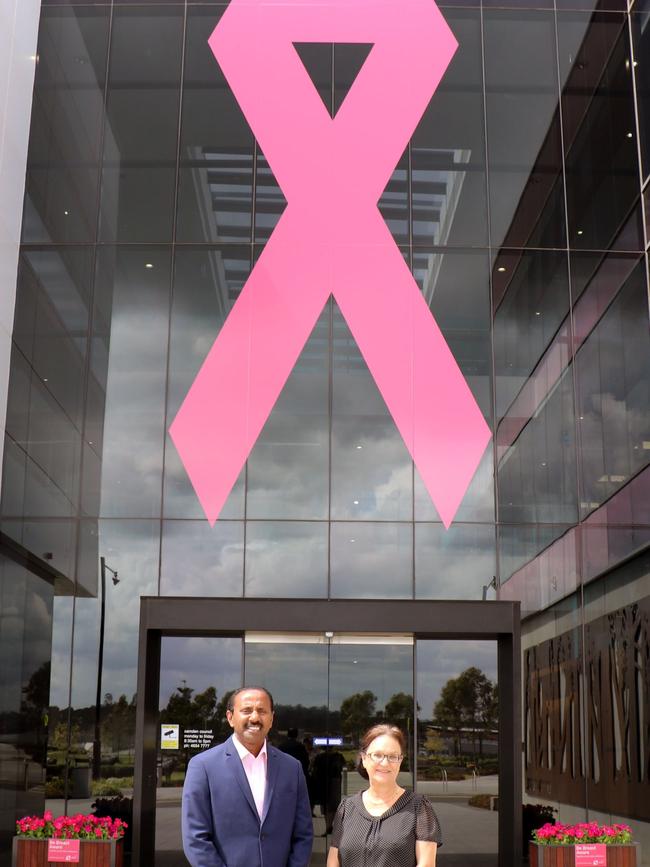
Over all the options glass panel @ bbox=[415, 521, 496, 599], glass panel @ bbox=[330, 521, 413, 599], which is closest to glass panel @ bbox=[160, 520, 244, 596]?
glass panel @ bbox=[330, 521, 413, 599]

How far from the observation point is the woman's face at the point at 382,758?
149 inches

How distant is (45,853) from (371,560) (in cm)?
436

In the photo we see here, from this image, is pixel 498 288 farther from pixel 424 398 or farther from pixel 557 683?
pixel 557 683

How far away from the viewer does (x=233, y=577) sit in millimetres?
11461

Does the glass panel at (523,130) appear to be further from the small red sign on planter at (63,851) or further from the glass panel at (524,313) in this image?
the small red sign on planter at (63,851)

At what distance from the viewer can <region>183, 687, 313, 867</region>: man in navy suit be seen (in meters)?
4.06

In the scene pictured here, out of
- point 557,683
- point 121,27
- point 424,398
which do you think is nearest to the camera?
point 557,683

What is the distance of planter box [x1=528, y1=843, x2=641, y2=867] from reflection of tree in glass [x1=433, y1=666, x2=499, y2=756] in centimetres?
128

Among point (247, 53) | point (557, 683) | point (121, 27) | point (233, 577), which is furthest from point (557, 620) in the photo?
point (121, 27)

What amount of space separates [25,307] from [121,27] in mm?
3787

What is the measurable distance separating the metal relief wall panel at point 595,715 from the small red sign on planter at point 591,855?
90cm

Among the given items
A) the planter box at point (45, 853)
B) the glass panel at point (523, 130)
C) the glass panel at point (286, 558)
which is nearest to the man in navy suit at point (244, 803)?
the planter box at point (45, 853)

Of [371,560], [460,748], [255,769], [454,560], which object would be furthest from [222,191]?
[255,769]

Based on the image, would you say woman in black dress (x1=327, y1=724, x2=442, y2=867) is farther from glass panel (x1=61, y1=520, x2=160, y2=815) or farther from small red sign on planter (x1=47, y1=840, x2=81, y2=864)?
glass panel (x1=61, y1=520, x2=160, y2=815)
